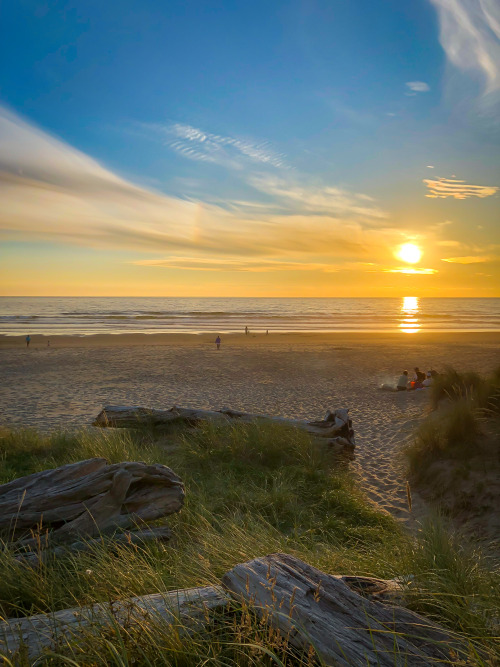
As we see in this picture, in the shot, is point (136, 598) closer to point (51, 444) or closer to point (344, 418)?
point (51, 444)

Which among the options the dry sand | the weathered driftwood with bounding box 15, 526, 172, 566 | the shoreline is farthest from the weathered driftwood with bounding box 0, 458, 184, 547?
the shoreline

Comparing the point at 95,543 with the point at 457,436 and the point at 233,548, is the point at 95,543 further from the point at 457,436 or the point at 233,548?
the point at 457,436

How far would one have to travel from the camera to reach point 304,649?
1968 millimetres

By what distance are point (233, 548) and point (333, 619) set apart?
128cm

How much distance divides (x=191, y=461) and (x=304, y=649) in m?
6.09

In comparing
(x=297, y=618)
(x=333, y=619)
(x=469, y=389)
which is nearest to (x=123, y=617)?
(x=297, y=618)

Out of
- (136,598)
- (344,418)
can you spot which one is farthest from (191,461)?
(136,598)

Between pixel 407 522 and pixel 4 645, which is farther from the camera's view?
pixel 407 522

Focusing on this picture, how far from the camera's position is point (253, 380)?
60.5 ft

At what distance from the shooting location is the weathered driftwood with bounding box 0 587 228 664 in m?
2.25

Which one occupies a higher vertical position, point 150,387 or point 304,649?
point 304,649

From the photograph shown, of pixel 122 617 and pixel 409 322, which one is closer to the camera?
pixel 122 617

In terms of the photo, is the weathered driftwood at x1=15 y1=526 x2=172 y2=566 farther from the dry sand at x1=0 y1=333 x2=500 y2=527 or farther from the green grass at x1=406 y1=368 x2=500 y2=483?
the green grass at x1=406 y1=368 x2=500 y2=483

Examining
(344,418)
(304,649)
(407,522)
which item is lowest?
(407,522)
